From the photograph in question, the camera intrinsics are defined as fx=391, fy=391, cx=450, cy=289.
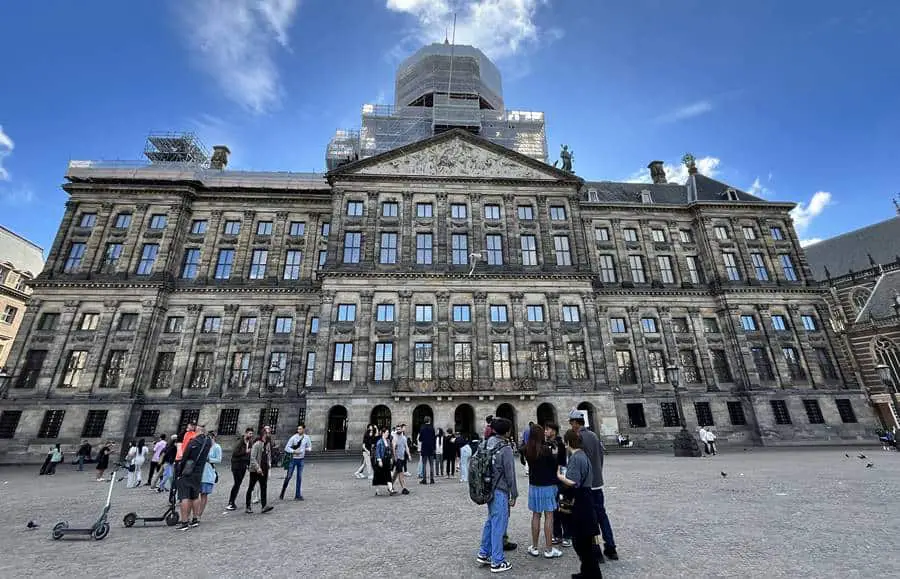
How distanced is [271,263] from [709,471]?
35.7 metres

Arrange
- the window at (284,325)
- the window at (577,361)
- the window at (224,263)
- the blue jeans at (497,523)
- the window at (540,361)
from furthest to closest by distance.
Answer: the window at (224,263) < the window at (284,325) < the window at (577,361) < the window at (540,361) < the blue jeans at (497,523)

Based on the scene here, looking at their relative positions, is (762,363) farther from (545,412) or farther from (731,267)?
(545,412)

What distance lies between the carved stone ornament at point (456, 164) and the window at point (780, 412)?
28.1 meters

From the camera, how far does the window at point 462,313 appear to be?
3222 centimetres

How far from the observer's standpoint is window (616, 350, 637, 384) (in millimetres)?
35156

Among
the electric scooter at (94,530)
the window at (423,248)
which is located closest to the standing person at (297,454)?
the electric scooter at (94,530)

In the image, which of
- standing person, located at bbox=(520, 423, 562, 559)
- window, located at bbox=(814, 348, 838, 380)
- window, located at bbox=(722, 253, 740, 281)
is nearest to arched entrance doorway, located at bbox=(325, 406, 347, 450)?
standing person, located at bbox=(520, 423, 562, 559)

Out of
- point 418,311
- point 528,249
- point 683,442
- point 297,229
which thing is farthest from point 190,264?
point 683,442

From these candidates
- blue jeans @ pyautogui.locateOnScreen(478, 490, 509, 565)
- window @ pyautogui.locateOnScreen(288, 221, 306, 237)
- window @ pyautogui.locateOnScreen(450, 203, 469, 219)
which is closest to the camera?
blue jeans @ pyautogui.locateOnScreen(478, 490, 509, 565)

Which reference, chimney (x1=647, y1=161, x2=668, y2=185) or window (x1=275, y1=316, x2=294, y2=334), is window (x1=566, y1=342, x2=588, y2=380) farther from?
chimney (x1=647, y1=161, x2=668, y2=185)

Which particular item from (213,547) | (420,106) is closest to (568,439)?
(213,547)

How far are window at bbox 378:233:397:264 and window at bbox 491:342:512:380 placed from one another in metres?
11.4

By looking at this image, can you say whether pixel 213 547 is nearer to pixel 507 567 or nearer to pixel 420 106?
pixel 507 567

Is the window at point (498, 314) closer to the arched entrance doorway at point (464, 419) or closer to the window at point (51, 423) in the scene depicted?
the arched entrance doorway at point (464, 419)
